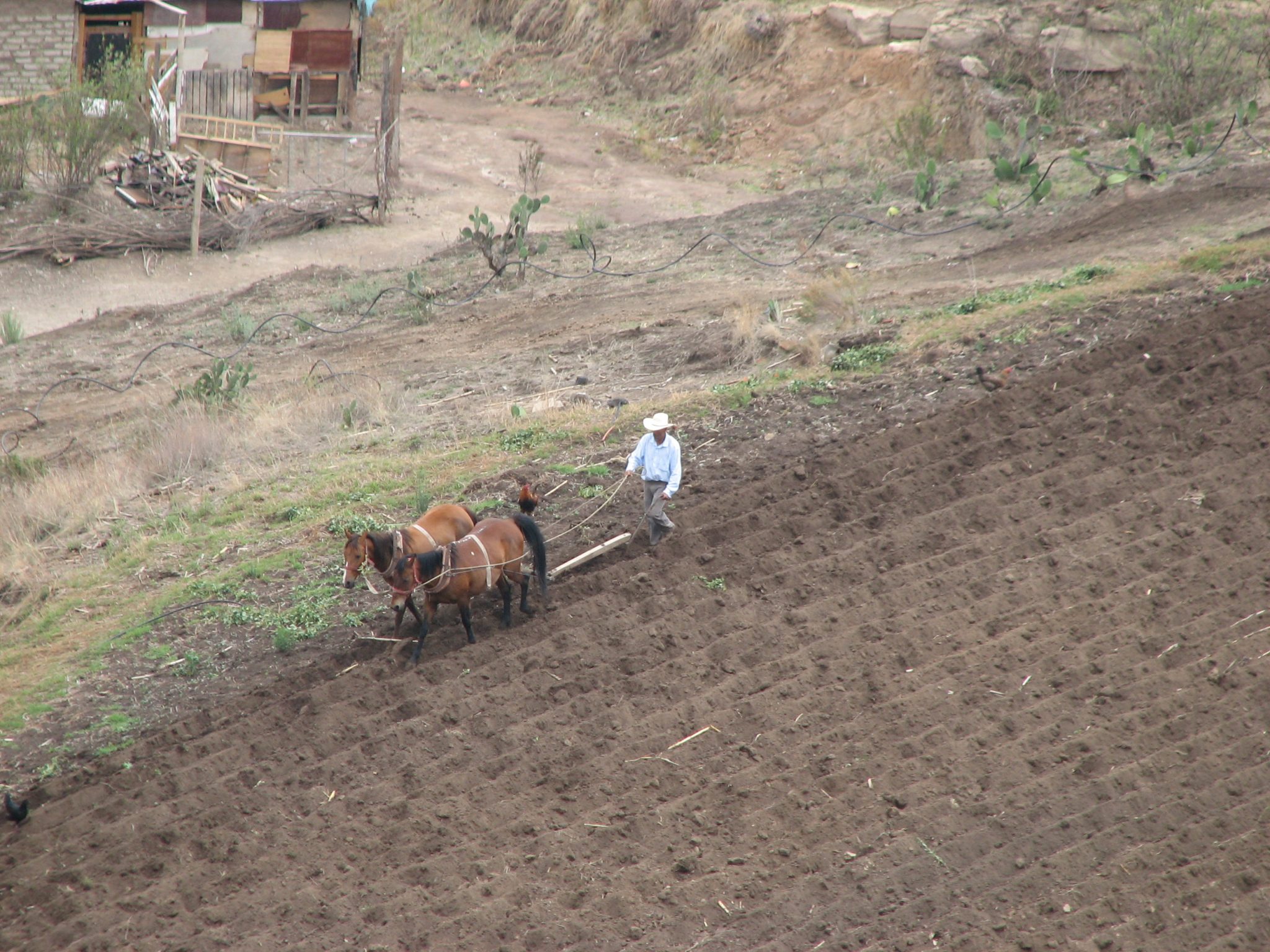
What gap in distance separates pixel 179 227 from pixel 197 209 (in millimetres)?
1413

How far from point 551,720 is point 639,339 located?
8207 millimetres

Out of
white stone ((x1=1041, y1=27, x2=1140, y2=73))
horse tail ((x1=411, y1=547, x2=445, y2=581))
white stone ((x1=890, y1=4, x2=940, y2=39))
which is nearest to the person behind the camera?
horse tail ((x1=411, y1=547, x2=445, y2=581))

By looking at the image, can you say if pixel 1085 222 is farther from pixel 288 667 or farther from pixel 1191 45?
pixel 288 667

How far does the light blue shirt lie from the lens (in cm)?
939

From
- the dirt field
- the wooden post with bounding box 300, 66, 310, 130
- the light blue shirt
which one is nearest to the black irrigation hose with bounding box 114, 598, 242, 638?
the dirt field

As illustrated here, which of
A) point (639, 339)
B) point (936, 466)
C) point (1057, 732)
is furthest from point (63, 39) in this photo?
point (1057, 732)

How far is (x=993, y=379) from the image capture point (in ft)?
37.7

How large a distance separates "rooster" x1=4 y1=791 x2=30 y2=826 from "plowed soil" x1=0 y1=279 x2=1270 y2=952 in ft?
0.31

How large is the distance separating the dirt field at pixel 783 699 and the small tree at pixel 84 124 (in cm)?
1111

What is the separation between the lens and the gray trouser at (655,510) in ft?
31.4

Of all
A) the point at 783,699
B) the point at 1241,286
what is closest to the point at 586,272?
the point at 1241,286

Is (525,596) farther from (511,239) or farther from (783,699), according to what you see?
(511,239)

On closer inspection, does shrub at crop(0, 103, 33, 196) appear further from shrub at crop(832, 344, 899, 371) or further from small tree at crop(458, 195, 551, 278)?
shrub at crop(832, 344, 899, 371)

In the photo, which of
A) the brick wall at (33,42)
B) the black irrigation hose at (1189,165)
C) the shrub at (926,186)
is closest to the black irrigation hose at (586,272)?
the black irrigation hose at (1189,165)
